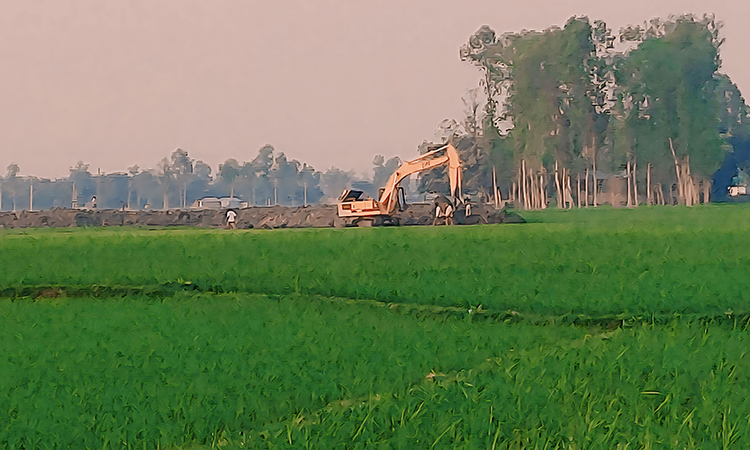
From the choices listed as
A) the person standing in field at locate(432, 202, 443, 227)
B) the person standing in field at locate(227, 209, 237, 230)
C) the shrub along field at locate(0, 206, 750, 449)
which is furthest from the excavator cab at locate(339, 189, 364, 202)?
the shrub along field at locate(0, 206, 750, 449)

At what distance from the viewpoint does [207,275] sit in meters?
17.0

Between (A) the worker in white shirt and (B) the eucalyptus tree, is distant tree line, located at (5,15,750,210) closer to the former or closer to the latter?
(B) the eucalyptus tree

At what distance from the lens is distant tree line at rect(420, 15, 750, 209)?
72.6 meters

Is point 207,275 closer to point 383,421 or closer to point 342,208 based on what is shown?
point 383,421

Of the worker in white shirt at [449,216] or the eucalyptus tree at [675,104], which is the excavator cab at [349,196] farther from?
the eucalyptus tree at [675,104]

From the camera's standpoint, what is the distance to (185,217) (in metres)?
54.7

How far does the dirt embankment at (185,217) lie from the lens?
4838 centimetres

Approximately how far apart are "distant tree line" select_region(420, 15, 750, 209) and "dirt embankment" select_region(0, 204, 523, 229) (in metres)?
26.9

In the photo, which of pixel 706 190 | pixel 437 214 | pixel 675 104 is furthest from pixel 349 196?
pixel 706 190

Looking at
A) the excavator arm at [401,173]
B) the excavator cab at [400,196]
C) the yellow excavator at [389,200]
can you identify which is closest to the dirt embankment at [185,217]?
A: the excavator cab at [400,196]

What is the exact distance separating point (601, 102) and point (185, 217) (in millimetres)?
39002

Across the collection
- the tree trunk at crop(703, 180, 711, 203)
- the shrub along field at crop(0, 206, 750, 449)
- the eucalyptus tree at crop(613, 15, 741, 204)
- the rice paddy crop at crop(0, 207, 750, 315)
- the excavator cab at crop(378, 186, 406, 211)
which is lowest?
the shrub along field at crop(0, 206, 750, 449)

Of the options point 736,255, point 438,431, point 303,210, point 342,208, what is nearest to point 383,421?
point 438,431

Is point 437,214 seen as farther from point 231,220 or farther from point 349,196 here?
point 231,220
